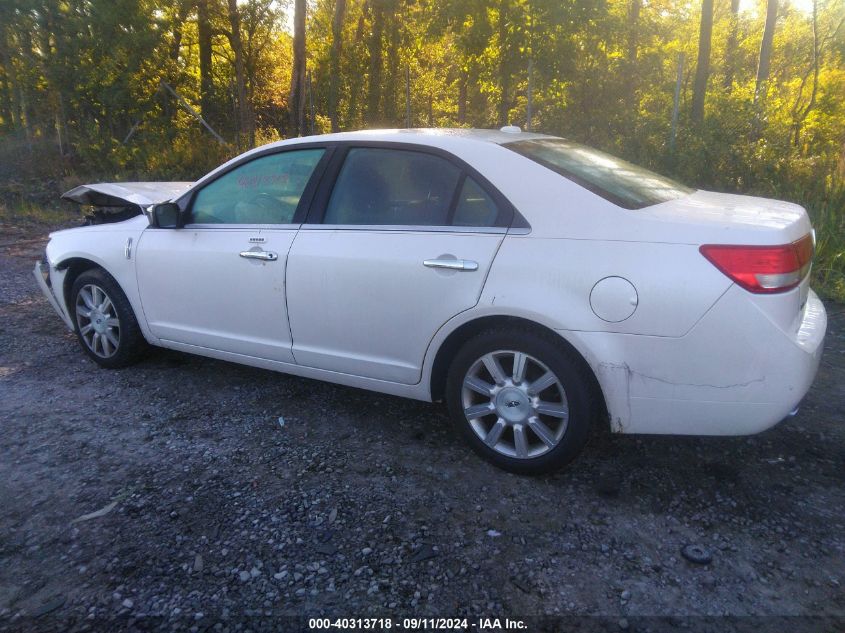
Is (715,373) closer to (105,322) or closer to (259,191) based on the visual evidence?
(259,191)

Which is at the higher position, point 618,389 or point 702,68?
point 702,68

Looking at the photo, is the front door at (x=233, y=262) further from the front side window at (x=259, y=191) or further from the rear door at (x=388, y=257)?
the rear door at (x=388, y=257)

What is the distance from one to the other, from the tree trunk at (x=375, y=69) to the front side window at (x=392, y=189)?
1344 cm

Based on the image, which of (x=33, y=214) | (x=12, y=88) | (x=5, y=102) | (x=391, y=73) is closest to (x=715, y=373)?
(x=33, y=214)

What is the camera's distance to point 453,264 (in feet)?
10.1

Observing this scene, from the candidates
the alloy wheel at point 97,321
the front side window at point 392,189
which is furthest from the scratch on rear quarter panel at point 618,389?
the alloy wheel at point 97,321

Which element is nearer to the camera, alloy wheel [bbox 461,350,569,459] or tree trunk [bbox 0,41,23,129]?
alloy wheel [bbox 461,350,569,459]

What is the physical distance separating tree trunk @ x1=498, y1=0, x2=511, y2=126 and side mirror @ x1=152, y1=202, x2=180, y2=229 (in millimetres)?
6639

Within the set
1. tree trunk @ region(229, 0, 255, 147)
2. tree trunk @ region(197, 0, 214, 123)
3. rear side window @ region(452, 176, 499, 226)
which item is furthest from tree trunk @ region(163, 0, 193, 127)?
rear side window @ region(452, 176, 499, 226)

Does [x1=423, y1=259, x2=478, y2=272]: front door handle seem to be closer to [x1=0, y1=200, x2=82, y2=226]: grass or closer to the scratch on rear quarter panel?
the scratch on rear quarter panel

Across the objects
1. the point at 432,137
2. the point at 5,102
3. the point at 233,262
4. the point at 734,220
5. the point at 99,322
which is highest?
the point at 5,102

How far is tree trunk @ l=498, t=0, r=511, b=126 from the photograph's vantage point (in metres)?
9.09

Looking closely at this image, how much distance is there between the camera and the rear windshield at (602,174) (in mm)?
3072

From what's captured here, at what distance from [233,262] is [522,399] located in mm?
1904
